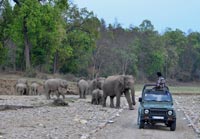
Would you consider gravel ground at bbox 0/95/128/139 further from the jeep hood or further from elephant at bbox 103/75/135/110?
elephant at bbox 103/75/135/110

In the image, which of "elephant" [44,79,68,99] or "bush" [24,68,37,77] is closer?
"elephant" [44,79,68,99]

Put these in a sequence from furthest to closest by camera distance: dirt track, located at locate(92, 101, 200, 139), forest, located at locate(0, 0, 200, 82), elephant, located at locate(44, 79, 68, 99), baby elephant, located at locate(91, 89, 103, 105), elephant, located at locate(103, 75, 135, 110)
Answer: forest, located at locate(0, 0, 200, 82) < elephant, located at locate(44, 79, 68, 99) < baby elephant, located at locate(91, 89, 103, 105) < elephant, located at locate(103, 75, 135, 110) < dirt track, located at locate(92, 101, 200, 139)

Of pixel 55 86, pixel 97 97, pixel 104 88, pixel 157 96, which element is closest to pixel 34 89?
pixel 55 86

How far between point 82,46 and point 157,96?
2469 inches

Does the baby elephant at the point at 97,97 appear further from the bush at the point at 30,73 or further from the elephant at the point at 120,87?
the bush at the point at 30,73

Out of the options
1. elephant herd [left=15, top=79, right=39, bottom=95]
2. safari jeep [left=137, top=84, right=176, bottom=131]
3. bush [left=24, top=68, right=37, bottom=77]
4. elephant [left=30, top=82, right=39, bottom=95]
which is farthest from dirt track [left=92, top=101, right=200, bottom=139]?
bush [left=24, top=68, right=37, bottom=77]

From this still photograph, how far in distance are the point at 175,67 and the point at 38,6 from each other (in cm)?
7089

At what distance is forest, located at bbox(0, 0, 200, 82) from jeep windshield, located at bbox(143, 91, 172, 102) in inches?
747

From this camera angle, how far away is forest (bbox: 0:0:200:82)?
68375 mm

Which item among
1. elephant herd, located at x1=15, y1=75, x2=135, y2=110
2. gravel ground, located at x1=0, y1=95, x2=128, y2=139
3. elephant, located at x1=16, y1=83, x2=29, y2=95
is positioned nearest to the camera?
gravel ground, located at x1=0, y1=95, x2=128, y2=139

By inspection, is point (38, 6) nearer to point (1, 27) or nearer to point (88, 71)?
point (1, 27)

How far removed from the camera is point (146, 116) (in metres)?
23.0

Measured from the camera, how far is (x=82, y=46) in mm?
86625

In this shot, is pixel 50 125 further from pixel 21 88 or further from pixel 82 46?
pixel 82 46
